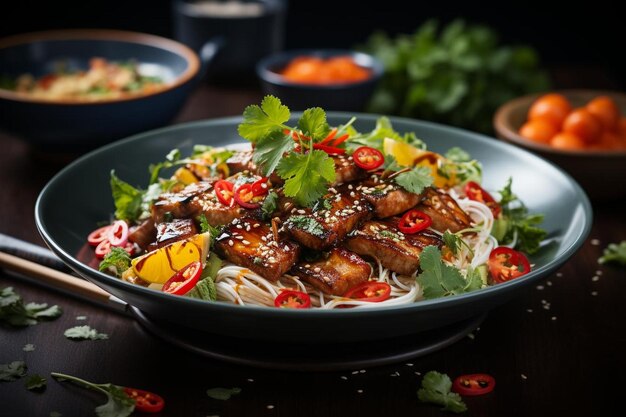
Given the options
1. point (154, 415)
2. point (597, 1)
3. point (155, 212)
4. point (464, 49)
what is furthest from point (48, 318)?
point (597, 1)

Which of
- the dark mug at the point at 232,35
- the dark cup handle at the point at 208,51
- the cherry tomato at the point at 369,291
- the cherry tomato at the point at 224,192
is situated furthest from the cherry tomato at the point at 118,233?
the dark mug at the point at 232,35

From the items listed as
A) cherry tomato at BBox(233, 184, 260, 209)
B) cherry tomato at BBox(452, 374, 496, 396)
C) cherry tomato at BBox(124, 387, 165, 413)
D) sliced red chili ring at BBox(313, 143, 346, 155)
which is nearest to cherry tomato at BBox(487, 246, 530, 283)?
cherry tomato at BBox(452, 374, 496, 396)

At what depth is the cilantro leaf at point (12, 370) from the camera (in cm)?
296

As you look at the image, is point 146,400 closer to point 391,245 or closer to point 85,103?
point 391,245

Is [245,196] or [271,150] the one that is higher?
[271,150]

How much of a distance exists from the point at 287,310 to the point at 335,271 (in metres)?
Answer: 0.49

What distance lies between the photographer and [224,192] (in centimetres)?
341

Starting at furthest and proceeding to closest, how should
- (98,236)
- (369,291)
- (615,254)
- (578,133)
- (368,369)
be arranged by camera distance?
(578,133), (615,254), (98,236), (369,291), (368,369)

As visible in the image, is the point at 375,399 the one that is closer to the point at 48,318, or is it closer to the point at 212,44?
the point at 48,318

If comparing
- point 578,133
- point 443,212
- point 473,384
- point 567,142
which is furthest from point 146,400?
point 578,133

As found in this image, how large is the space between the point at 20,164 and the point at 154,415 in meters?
2.81

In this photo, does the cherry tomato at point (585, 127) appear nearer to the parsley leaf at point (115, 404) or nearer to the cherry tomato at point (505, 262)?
the cherry tomato at point (505, 262)

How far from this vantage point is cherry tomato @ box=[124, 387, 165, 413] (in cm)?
277

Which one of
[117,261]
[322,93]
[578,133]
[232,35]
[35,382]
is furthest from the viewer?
[232,35]
